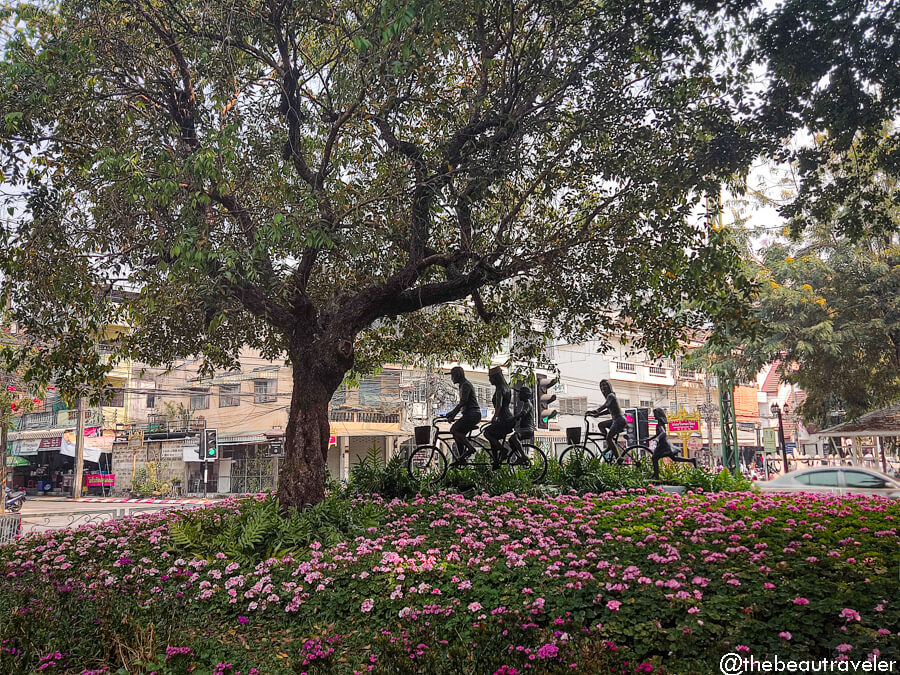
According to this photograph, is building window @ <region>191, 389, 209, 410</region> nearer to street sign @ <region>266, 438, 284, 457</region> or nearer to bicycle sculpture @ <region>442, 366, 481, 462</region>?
street sign @ <region>266, 438, 284, 457</region>

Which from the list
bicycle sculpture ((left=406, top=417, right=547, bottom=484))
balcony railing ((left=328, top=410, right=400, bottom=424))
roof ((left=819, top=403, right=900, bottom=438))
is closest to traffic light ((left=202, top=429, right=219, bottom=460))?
balcony railing ((left=328, top=410, right=400, bottom=424))

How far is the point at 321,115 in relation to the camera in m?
9.76

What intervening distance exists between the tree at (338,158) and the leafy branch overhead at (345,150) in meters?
0.04

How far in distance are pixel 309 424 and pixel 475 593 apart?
15.8 feet

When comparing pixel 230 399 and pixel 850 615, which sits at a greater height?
pixel 230 399

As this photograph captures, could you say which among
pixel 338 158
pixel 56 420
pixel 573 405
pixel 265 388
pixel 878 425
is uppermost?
pixel 338 158

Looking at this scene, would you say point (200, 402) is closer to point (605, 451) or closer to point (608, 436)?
point (605, 451)

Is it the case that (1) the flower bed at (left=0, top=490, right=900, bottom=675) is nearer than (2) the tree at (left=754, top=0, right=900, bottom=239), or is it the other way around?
(1) the flower bed at (left=0, top=490, right=900, bottom=675)

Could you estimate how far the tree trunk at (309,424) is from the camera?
9875 millimetres

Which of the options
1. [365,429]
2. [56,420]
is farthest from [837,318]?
[56,420]

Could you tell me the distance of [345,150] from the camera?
11.1 m

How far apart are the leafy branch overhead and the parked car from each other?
29.2ft

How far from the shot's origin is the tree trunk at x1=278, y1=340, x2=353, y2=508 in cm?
988

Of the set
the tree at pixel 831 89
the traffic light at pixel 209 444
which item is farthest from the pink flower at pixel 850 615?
the traffic light at pixel 209 444
